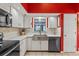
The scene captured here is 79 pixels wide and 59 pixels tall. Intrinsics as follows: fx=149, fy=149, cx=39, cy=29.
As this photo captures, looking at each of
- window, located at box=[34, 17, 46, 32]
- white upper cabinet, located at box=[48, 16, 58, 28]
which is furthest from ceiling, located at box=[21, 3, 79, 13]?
window, located at box=[34, 17, 46, 32]

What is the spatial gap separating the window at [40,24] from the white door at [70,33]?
5.56ft

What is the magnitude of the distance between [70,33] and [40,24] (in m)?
2.05

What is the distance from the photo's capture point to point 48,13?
7.09 m

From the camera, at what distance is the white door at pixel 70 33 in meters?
6.83

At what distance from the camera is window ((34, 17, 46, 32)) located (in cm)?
823

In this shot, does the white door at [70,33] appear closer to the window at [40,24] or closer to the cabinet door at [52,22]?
the cabinet door at [52,22]

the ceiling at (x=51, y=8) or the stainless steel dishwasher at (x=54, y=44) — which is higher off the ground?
the ceiling at (x=51, y=8)

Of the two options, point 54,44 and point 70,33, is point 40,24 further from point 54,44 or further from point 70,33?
point 70,33

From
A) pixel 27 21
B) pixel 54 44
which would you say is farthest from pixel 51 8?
pixel 54 44

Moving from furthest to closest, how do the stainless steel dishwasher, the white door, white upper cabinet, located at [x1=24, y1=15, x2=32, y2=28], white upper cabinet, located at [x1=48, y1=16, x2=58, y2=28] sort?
white upper cabinet, located at [x1=48, y1=16, x2=58, y2=28], white upper cabinet, located at [x1=24, y1=15, x2=32, y2=28], the stainless steel dishwasher, the white door

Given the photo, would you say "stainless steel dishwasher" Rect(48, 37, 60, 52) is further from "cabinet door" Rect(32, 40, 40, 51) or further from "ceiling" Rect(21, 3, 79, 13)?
"ceiling" Rect(21, 3, 79, 13)

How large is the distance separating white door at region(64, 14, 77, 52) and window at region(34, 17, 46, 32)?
1.69 meters

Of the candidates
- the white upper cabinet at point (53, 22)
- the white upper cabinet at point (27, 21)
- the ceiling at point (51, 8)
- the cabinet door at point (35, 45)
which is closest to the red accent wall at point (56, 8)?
the ceiling at point (51, 8)

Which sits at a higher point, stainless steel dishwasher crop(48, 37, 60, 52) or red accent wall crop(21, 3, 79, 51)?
red accent wall crop(21, 3, 79, 51)
